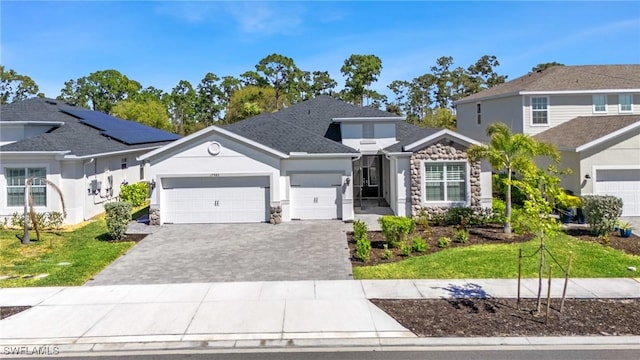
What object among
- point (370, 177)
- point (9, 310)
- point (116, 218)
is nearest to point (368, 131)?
point (370, 177)

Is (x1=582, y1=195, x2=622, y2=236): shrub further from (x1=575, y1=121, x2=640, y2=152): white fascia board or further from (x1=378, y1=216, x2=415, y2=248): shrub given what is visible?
(x1=378, y1=216, x2=415, y2=248): shrub

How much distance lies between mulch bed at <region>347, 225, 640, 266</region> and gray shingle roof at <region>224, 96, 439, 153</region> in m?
4.69

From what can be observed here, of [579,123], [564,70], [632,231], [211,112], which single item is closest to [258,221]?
[632,231]

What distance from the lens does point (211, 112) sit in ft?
218

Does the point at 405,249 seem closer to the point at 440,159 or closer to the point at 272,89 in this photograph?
the point at 440,159

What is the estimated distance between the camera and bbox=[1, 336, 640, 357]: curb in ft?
25.3

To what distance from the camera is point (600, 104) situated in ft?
85.7

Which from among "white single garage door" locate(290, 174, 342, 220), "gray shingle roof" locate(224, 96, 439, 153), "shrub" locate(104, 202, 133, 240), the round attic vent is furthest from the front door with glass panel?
"shrub" locate(104, 202, 133, 240)

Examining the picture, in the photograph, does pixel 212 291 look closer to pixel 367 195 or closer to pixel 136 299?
pixel 136 299

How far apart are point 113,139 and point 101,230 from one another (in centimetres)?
916

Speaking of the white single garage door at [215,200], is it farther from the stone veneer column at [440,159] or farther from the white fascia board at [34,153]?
the stone veneer column at [440,159]

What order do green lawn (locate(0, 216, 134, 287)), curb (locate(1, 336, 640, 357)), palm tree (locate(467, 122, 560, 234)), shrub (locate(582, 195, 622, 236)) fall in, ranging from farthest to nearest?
palm tree (locate(467, 122, 560, 234)) → shrub (locate(582, 195, 622, 236)) → green lawn (locate(0, 216, 134, 287)) → curb (locate(1, 336, 640, 357))

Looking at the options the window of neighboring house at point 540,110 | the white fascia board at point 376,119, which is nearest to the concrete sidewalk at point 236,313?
the white fascia board at point 376,119

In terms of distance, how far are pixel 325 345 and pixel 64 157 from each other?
15.6m
